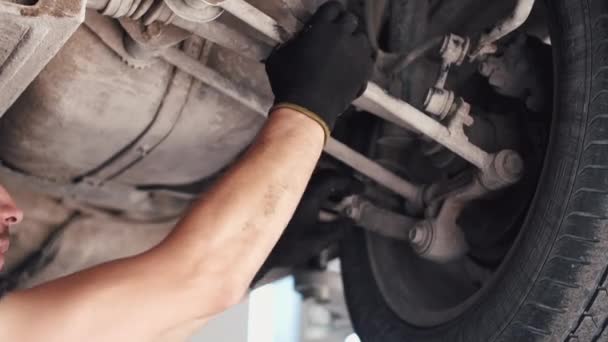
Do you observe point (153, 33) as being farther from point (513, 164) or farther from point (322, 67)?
point (513, 164)

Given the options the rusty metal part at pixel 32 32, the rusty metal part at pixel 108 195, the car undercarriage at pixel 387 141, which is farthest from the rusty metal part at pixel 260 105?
the rusty metal part at pixel 108 195

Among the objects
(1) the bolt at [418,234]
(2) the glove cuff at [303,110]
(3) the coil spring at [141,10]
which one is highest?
(3) the coil spring at [141,10]

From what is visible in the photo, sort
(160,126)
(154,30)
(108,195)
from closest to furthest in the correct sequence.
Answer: (154,30) → (160,126) → (108,195)

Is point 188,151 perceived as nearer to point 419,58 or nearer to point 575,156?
point 419,58

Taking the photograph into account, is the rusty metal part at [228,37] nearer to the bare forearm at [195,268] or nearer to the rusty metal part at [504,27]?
the bare forearm at [195,268]

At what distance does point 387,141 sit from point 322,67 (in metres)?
0.38

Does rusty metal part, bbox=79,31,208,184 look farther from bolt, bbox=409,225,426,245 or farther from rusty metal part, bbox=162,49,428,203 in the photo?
bolt, bbox=409,225,426,245

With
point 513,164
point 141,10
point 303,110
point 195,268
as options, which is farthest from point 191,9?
point 513,164

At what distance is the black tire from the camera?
0.92 metres

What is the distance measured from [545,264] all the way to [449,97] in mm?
272

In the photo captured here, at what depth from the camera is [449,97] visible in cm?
108

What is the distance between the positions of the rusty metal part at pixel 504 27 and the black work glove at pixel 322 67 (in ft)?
0.57

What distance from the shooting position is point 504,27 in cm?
98

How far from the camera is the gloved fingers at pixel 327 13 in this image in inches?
38.1
